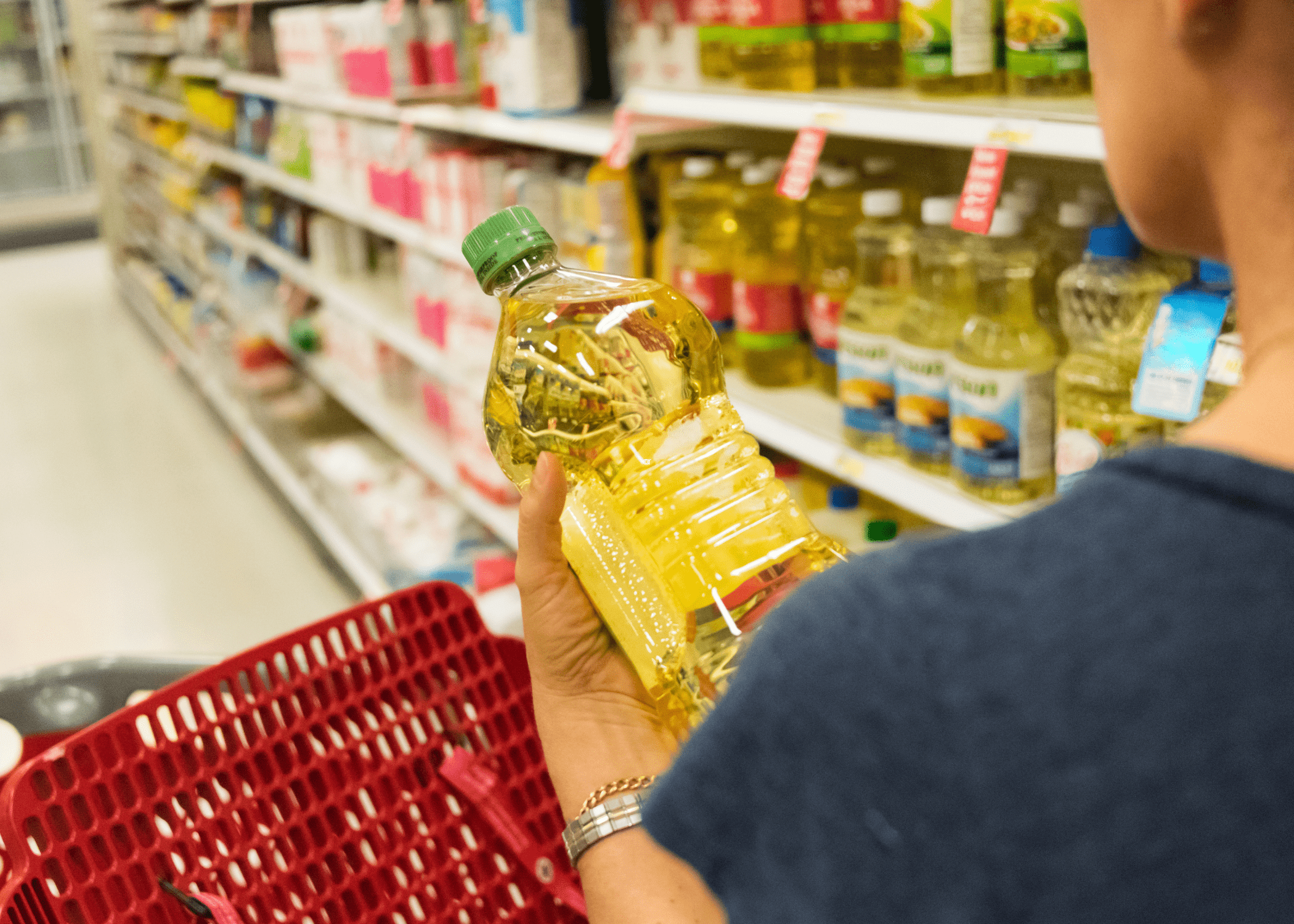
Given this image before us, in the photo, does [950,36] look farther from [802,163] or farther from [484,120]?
[484,120]

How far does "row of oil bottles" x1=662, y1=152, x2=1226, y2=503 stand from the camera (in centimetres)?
142

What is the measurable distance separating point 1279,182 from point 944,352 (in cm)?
119

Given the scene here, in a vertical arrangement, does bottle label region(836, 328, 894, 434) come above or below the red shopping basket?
above

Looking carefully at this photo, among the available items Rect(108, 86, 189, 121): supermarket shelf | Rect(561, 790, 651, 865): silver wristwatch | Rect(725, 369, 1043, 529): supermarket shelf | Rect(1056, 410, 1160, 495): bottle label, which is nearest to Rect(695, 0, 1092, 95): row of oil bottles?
Rect(1056, 410, 1160, 495): bottle label

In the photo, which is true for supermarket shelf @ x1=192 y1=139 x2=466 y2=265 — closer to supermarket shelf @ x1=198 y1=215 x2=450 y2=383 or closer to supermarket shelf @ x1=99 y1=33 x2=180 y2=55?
supermarket shelf @ x1=198 y1=215 x2=450 y2=383

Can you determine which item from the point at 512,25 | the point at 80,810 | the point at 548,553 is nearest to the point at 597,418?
the point at 548,553

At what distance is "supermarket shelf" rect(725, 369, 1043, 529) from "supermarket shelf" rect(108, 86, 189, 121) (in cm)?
492

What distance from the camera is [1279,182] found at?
0.42m

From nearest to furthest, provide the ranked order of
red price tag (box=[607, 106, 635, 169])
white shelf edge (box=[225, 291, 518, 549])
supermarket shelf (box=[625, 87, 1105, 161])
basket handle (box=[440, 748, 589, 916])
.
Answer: basket handle (box=[440, 748, 589, 916])
supermarket shelf (box=[625, 87, 1105, 161])
red price tag (box=[607, 106, 635, 169])
white shelf edge (box=[225, 291, 518, 549])

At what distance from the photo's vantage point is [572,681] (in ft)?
3.04

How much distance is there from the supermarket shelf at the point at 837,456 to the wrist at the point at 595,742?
1.95ft

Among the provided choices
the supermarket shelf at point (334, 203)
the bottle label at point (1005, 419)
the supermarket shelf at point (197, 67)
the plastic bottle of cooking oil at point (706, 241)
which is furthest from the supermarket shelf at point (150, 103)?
the bottle label at point (1005, 419)

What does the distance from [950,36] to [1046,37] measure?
162 millimetres

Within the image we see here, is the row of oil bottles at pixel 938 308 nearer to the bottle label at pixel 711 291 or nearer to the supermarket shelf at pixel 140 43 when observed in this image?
the bottle label at pixel 711 291
